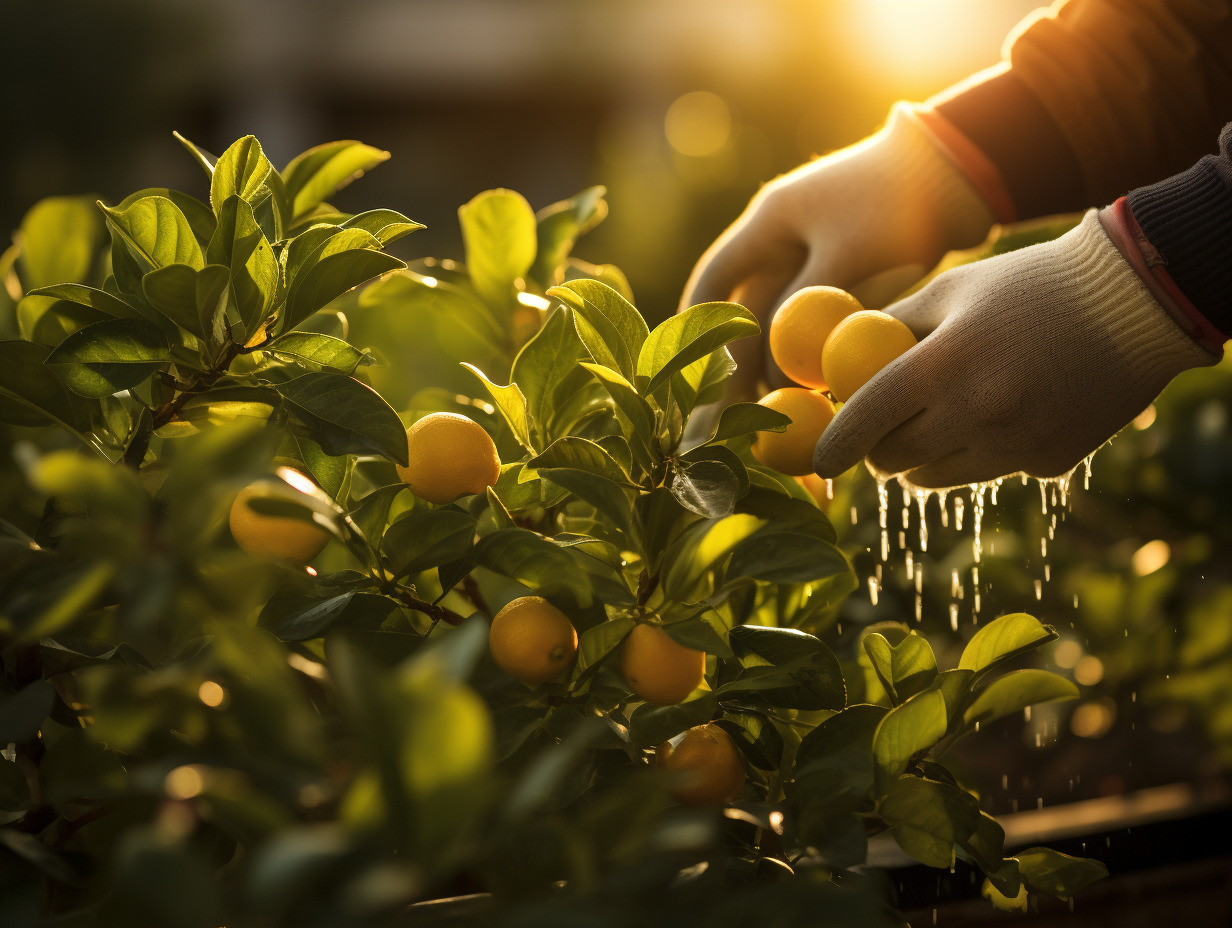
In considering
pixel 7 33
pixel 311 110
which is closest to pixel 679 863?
pixel 7 33

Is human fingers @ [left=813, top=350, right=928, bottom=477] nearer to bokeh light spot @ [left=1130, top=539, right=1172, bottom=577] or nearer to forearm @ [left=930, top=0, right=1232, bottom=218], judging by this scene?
forearm @ [left=930, top=0, right=1232, bottom=218]

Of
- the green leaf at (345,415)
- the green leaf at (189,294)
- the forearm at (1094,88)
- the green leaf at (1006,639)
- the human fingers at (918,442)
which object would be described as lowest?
the green leaf at (1006,639)

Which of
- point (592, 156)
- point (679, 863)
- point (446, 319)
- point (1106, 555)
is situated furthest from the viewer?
point (592, 156)

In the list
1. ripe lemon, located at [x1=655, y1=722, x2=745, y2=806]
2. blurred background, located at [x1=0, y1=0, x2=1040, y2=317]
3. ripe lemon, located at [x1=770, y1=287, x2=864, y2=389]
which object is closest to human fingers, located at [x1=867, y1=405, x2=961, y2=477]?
ripe lemon, located at [x1=770, y1=287, x2=864, y2=389]

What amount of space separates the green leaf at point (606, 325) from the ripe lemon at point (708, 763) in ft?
0.72

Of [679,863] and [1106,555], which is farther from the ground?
[679,863]

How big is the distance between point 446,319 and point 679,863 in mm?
646

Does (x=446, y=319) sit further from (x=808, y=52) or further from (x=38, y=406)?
(x=808, y=52)

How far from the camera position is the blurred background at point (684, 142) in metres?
1.46

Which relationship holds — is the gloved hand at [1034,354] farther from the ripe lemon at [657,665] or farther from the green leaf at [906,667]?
the ripe lemon at [657,665]

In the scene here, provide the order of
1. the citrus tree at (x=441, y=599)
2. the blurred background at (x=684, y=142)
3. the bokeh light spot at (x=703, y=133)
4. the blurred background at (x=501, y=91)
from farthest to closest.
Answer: the blurred background at (x=501, y=91)
the bokeh light spot at (x=703, y=133)
the blurred background at (x=684, y=142)
the citrus tree at (x=441, y=599)

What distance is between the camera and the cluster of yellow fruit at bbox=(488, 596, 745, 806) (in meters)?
0.54

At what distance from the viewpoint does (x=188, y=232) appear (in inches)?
22.2

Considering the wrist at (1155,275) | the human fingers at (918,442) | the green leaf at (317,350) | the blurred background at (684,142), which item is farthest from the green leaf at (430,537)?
the wrist at (1155,275)
